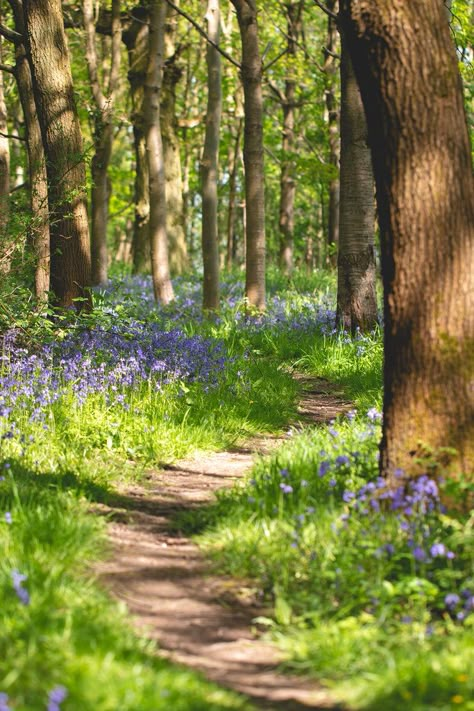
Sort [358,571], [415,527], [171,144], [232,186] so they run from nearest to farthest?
[358,571] < [415,527] < [171,144] < [232,186]

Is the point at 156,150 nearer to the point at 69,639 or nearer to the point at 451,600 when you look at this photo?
the point at 451,600

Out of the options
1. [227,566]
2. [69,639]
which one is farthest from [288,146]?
[69,639]

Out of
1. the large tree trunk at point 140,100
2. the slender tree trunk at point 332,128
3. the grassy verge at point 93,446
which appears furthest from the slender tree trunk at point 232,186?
the grassy verge at point 93,446

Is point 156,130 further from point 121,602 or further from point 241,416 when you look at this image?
point 121,602

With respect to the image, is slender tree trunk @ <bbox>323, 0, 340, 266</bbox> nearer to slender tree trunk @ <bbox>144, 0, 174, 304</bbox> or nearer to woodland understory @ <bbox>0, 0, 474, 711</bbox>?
slender tree trunk @ <bbox>144, 0, 174, 304</bbox>

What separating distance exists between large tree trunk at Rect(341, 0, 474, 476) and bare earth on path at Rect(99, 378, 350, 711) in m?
1.27

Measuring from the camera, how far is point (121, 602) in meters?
3.62

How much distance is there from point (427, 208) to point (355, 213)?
6.09m

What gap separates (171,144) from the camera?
18797 mm

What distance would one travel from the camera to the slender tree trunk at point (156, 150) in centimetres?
1350

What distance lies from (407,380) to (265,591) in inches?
52.2

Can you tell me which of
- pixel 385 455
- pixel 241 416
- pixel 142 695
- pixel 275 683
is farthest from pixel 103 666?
pixel 241 416

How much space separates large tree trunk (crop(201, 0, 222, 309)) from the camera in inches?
506

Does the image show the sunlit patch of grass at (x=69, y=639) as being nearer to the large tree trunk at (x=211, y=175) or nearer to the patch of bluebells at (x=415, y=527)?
the patch of bluebells at (x=415, y=527)
